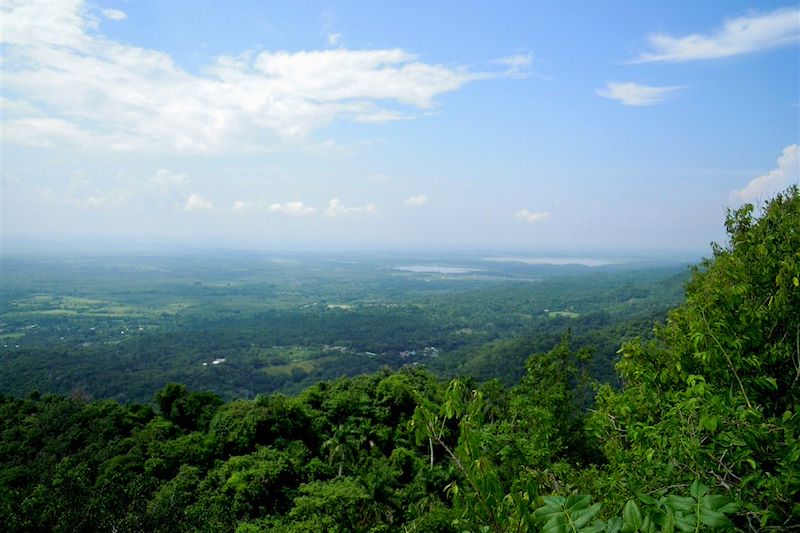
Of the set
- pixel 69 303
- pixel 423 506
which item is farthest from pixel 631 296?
pixel 69 303

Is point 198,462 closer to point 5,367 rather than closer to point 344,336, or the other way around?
point 5,367

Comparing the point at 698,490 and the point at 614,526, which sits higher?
the point at 698,490

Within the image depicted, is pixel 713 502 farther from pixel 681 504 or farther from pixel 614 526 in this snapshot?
pixel 614 526

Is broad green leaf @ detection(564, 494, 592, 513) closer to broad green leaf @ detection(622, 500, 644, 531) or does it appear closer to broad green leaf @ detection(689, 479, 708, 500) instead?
broad green leaf @ detection(622, 500, 644, 531)

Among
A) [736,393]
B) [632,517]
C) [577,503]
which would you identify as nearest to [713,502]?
[632,517]

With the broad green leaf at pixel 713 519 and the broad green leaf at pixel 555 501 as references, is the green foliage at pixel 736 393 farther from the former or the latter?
the broad green leaf at pixel 555 501

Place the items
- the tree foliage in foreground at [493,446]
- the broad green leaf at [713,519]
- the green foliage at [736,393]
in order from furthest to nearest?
the green foliage at [736,393] < the tree foliage in foreground at [493,446] < the broad green leaf at [713,519]

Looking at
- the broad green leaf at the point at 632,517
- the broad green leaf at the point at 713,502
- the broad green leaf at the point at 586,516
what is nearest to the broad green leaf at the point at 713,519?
the broad green leaf at the point at 713,502

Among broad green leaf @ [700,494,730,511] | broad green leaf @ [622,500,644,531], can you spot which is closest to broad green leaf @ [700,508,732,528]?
broad green leaf @ [700,494,730,511]
